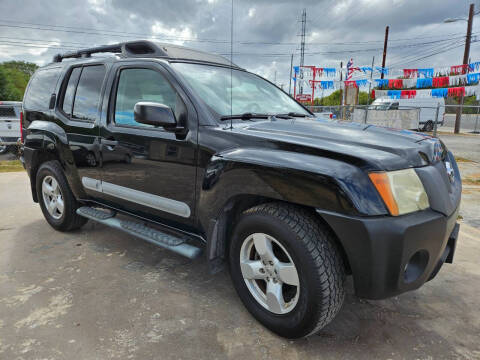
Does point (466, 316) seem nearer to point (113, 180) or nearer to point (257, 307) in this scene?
point (257, 307)

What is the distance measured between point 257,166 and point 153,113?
32.5 inches

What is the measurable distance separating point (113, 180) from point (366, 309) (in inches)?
89.5

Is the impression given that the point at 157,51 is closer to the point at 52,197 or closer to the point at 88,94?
the point at 88,94

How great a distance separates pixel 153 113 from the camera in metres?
2.35

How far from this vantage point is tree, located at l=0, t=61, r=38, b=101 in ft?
151

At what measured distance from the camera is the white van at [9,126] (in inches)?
456

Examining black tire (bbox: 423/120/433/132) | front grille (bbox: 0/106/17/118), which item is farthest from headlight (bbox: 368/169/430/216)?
black tire (bbox: 423/120/433/132)

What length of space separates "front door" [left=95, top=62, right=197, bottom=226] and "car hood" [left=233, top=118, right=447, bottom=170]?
1.52 feet

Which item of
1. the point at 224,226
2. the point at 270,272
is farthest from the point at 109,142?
the point at 270,272

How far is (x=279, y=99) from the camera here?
332 cm

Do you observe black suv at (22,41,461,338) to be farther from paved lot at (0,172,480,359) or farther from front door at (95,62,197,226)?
paved lot at (0,172,480,359)

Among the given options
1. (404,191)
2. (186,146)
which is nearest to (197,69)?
(186,146)

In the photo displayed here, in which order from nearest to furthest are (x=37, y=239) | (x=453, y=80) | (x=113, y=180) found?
(x=113, y=180) → (x=37, y=239) → (x=453, y=80)

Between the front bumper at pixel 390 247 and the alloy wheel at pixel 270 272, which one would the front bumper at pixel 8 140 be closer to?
the alloy wheel at pixel 270 272
